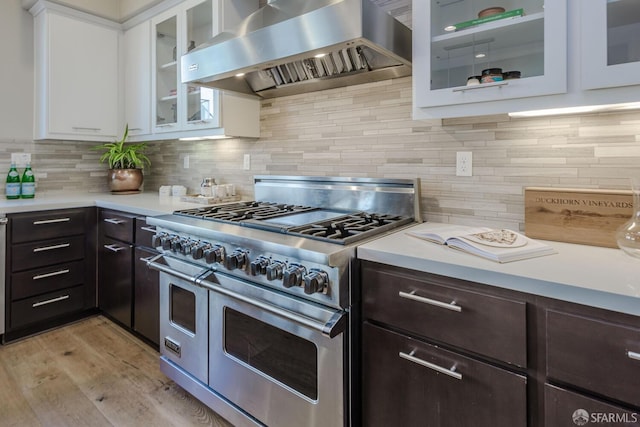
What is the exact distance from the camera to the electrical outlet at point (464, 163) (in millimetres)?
1620

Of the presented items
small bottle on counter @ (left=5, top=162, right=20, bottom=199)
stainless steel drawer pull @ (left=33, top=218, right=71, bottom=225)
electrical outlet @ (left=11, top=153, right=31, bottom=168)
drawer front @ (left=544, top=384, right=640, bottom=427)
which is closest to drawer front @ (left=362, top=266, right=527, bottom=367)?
drawer front @ (left=544, top=384, right=640, bottom=427)

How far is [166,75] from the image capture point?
8.83 ft

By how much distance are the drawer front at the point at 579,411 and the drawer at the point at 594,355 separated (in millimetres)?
27

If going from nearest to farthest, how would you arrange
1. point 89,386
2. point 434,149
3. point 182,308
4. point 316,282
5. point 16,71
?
point 316,282 < point 434,149 < point 182,308 < point 89,386 < point 16,71

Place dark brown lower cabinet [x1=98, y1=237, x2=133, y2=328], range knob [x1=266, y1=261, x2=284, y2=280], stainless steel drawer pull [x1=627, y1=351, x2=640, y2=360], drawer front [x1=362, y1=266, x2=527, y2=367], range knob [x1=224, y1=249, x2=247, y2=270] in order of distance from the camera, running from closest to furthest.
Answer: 1. stainless steel drawer pull [x1=627, y1=351, x2=640, y2=360]
2. drawer front [x1=362, y1=266, x2=527, y2=367]
3. range knob [x1=266, y1=261, x2=284, y2=280]
4. range knob [x1=224, y1=249, x2=247, y2=270]
5. dark brown lower cabinet [x1=98, y1=237, x2=133, y2=328]

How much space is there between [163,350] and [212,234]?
84 centimetres

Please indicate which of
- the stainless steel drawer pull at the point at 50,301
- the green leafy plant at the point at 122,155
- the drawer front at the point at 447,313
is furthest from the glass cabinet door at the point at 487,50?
the stainless steel drawer pull at the point at 50,301

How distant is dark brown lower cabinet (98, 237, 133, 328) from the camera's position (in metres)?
2.35

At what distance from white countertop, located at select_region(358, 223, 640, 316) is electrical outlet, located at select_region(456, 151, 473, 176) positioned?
1.50 feet

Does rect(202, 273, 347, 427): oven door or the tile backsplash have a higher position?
the tile backsplash

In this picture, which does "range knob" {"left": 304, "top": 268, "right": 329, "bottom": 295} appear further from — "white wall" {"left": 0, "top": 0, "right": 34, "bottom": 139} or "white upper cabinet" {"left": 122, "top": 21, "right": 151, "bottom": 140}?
"white wall" {"left": 0, "top": 0, "right": 34, "bottom": 139}

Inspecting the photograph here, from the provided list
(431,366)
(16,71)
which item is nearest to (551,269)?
(431,366)

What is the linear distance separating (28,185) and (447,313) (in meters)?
3.12

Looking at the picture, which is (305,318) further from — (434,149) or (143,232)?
(143,232)
